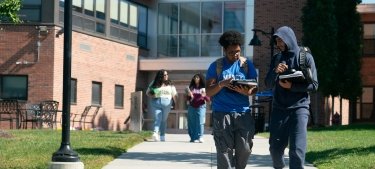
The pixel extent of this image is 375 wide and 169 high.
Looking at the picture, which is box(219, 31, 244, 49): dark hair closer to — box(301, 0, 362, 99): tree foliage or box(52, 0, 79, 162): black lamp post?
box(52, 0, 79, 162): black lamp post

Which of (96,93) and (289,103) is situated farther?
(96,93)

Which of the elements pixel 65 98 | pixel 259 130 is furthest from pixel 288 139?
pixel 259 130

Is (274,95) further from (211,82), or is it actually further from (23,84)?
(23,84)

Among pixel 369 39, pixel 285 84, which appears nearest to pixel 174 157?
pixel 285 84

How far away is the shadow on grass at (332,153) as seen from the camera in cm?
1134

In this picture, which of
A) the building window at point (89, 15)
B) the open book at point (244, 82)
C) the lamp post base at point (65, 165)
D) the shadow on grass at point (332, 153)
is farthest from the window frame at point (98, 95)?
the open book at point (244, 82)

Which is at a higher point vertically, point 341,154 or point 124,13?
point 124,13

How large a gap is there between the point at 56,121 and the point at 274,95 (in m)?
18.3

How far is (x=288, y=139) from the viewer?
7.61 meters

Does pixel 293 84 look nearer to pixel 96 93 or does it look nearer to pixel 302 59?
pixel 302 59

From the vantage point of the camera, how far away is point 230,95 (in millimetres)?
7480

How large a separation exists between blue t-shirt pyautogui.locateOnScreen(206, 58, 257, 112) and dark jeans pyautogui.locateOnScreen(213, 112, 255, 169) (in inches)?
2.8

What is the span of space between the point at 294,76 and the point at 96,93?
71.1 ft

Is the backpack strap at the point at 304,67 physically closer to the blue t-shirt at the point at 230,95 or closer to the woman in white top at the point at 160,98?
the blue t-shirt at the point at 230,95
